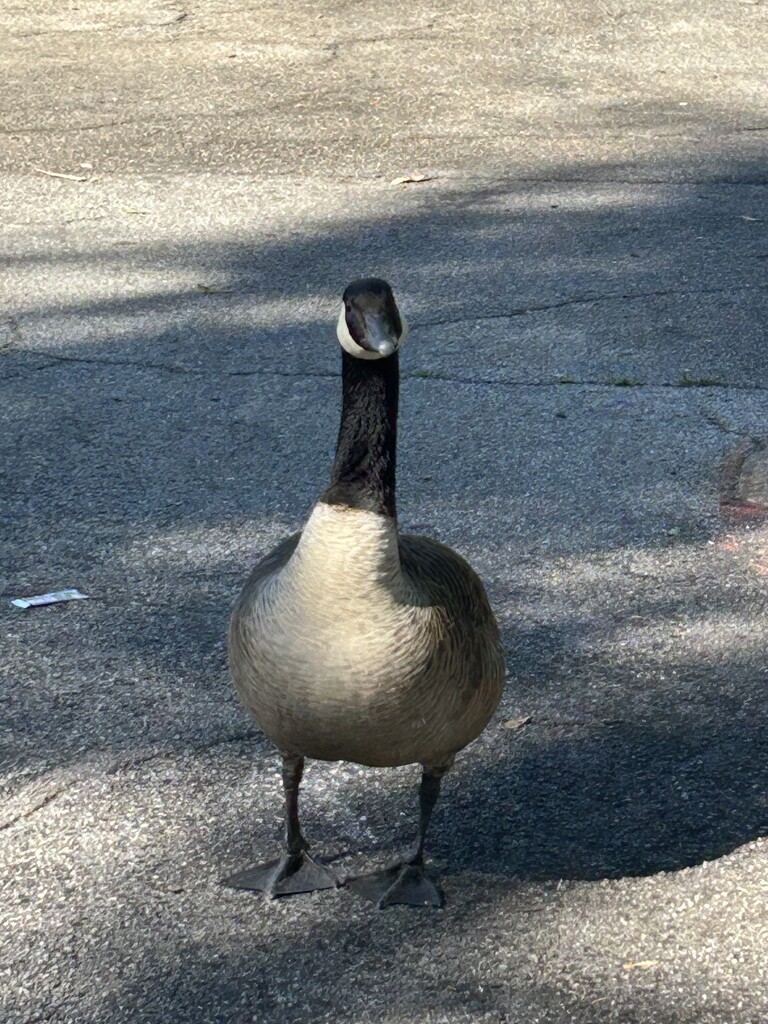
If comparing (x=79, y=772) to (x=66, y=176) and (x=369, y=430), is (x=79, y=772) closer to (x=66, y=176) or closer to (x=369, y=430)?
(x=369, y=430)

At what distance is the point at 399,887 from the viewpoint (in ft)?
10.8

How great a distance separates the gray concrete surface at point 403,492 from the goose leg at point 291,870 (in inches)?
1.8

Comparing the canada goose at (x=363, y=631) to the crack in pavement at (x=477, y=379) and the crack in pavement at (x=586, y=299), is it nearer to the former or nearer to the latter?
the crack in pavement at (x=477, y=379)

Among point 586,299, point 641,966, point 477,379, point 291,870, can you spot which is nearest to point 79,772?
point 291,870

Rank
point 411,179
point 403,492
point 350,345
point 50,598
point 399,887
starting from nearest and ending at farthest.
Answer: point 350,345 < point 399,887 < point 50,598 < point 403,492 < point 411,179

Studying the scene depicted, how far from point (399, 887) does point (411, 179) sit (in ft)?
20.0

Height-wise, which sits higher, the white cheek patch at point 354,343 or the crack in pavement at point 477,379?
the white cheek patch at point 354,343

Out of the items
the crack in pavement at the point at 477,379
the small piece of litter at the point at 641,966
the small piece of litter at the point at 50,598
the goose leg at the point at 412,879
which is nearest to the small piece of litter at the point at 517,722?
the goose leg at the point at 412,879

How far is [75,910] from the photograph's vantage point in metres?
3.27

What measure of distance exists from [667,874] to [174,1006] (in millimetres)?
1237

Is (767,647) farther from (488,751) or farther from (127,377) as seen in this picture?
(127,377)

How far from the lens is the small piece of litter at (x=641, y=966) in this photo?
311 centimetres

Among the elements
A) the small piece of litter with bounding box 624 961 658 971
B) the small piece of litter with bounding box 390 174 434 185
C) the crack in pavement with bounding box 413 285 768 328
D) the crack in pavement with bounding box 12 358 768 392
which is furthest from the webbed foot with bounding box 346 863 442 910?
the small piece of litter with bounding box 390 174 434 185

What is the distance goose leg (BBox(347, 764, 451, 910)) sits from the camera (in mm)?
3297
